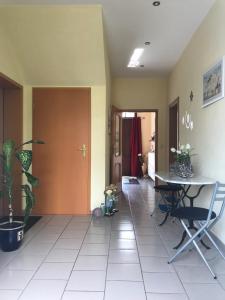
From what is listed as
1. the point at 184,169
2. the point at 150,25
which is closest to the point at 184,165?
the point at 184,169

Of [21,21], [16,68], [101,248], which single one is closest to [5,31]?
[21,21]

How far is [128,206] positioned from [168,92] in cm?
298

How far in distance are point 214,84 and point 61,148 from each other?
2.43 meters

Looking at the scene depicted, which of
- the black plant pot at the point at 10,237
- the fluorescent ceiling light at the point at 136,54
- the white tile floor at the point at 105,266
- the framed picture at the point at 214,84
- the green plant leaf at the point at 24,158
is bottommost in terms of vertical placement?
the white tile floor at the point at 105,266

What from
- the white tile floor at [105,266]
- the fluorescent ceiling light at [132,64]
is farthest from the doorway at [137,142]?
the white tile floor at [105,266]

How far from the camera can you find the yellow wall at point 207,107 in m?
2.99

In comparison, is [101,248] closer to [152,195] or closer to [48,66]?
[48,66]

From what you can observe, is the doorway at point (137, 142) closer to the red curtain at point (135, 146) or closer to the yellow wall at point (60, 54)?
the red curtain at point (135, 146)

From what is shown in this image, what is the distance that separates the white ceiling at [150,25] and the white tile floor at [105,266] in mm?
2756

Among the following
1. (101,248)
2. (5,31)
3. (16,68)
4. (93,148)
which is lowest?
(101,248)

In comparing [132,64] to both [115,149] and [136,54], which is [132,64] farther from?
[115,149]

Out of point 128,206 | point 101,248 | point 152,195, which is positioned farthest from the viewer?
point 152,195

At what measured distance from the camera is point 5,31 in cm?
346

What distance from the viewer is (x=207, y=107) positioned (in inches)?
137
